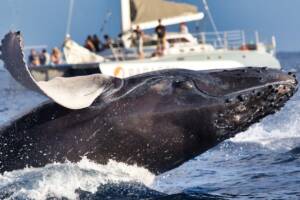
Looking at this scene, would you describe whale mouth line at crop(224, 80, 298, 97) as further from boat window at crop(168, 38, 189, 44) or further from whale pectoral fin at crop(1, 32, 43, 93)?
boat window at crop(168, 38, 189, 44)

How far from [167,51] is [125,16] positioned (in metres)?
7.05

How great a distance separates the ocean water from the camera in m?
8.49

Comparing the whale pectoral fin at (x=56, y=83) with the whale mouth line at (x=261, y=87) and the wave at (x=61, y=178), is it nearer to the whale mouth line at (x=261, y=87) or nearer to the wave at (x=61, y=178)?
the wave at (x=61, y=178)

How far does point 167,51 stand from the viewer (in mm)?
42812

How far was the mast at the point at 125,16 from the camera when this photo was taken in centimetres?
4878

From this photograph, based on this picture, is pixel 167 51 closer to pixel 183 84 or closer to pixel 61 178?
pixel 183 84

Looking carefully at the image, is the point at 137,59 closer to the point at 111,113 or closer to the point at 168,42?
the point at 168,42

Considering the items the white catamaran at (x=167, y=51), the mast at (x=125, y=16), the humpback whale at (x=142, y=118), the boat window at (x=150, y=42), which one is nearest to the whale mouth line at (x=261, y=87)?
the humpback whale at (x=142, y=118)

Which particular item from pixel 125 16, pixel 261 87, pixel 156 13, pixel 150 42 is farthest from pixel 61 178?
pixel 156 13

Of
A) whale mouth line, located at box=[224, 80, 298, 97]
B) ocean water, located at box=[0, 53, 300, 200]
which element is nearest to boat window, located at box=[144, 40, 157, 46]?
ocean water, located at box=[0, 53, 300, 200]

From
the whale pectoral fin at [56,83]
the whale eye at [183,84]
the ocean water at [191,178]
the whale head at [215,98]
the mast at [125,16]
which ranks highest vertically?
the mast at [125,16]

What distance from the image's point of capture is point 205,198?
32.1ft

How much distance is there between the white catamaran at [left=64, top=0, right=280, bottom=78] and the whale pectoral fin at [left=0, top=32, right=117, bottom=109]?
1171 inches

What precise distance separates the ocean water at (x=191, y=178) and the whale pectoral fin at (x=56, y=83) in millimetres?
700
